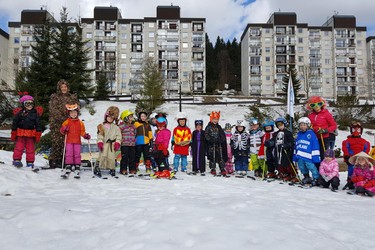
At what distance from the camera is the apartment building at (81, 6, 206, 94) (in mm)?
74000

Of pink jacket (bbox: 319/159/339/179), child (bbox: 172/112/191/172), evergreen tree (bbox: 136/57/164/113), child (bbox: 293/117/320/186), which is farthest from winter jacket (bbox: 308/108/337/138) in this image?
evergreen tree (bbox: 136/57/164/113)

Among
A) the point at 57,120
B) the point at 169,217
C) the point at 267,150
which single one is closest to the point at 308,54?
the point at 267,150

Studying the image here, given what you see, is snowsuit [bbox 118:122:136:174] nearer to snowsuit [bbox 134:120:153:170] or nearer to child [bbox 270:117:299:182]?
snowsuit [bbox 134:120:153:170]

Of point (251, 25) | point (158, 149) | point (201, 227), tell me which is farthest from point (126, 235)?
point (251, 25)

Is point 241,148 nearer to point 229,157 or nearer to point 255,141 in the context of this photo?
point 255,141

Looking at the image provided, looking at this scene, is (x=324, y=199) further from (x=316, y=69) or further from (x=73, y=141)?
(x=316, y=69)

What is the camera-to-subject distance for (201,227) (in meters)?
3.58

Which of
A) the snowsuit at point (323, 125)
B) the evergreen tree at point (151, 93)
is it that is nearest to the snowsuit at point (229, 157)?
the snowsuit at point (323, 125)

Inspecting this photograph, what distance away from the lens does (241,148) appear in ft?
31.7

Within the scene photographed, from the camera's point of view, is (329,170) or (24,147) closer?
(329,170)

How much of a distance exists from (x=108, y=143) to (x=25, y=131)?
199cm

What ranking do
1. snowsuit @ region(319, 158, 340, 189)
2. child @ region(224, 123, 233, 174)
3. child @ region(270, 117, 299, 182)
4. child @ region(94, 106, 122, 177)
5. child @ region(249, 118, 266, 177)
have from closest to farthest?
snowsuit @ region(319, 158, 340, 189) → child @ region(94, 106, 122, 177) → child @ region(270, 117, 299, 182) → child @ region(249, 118, 266, 177) → child @ region(224, 123, 233, 174)

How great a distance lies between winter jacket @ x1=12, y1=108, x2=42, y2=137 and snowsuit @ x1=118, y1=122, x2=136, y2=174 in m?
2.10

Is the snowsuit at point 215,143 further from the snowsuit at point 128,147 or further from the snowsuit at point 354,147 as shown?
the snowsuit at point 354,147
